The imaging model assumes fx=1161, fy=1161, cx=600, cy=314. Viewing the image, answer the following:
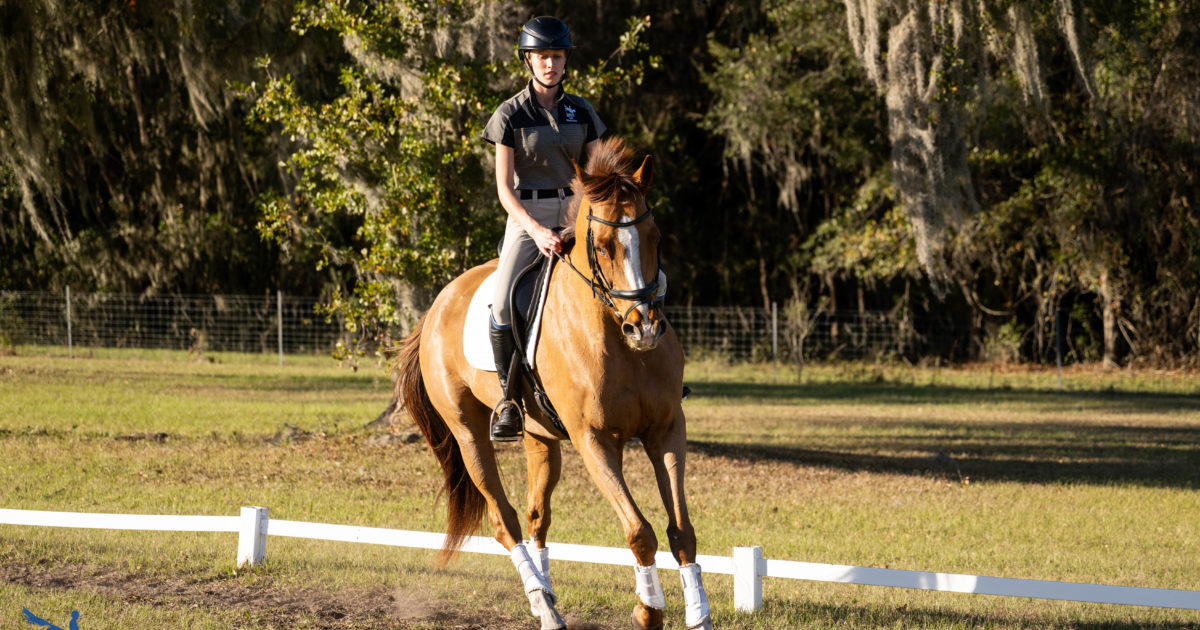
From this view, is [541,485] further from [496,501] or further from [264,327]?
[264,327]

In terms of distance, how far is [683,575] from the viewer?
514 cm

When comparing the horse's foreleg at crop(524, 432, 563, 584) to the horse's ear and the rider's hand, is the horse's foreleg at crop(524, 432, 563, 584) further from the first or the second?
the horse's ear

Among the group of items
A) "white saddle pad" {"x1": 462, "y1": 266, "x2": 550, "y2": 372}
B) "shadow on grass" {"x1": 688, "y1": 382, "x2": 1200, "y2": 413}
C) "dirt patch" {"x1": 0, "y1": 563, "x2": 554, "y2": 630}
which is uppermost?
"white saddle pad" {"x1": 462, "y1": 266, "x2": 550, "y2": 372}

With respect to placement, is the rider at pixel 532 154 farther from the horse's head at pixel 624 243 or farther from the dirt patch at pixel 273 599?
the dirt patch at pixel 273 599

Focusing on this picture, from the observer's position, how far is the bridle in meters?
4.73

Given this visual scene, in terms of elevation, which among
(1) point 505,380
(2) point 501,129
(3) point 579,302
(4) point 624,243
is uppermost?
(2) point 501,129

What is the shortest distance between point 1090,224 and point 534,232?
2140cm

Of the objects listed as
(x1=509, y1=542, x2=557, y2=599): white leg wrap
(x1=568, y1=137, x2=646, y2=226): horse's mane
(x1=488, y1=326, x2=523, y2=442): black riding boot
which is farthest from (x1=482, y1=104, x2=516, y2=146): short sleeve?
(x1=509, y1=542, x2=557, y2=599): white leg wrap

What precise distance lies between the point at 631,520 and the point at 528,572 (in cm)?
101

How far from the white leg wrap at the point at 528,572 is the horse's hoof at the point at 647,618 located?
64cm

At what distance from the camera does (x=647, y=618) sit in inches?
205

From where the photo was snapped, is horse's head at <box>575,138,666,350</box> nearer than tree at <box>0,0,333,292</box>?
Yes

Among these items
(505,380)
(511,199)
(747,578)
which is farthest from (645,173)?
(747,578)

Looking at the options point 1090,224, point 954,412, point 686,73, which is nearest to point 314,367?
point 686,73
